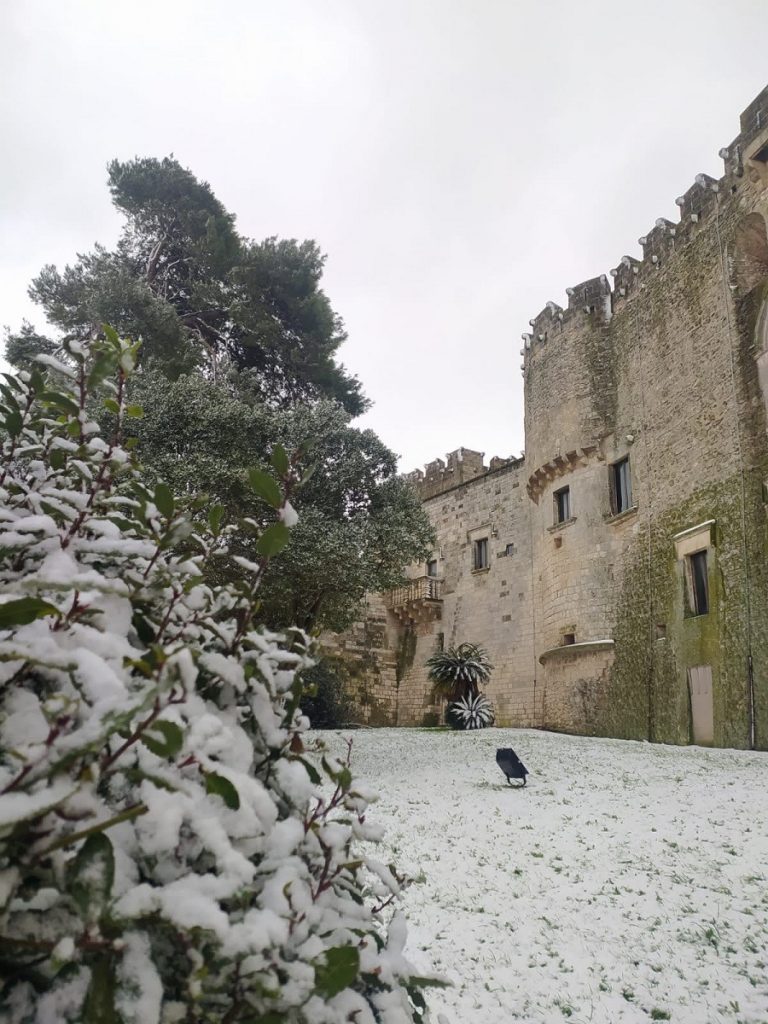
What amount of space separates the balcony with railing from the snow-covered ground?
13.7m

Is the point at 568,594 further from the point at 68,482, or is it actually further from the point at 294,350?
the point at 68,482

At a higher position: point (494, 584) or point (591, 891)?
point (494, 584)

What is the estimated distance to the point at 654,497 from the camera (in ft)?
46.6

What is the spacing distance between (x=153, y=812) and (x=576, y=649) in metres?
15.1

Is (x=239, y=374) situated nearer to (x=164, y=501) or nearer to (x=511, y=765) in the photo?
(x=511, y=765)

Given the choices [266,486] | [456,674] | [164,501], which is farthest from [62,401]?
[456,674]

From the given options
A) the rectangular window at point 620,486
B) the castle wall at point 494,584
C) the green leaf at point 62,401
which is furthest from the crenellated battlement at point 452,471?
the green leaf at point 62,401

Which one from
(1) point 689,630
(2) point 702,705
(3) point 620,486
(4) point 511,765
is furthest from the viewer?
(3) point 620,486

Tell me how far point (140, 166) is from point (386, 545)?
42.1 feet

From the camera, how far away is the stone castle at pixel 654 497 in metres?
11.8

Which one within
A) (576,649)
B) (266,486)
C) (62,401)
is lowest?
(266,486)

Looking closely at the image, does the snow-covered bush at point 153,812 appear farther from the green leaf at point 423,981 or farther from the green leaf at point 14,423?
the green leaf at point 14,423

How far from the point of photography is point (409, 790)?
28.1 feet

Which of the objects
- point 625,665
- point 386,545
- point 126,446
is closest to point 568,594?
point 625,665
